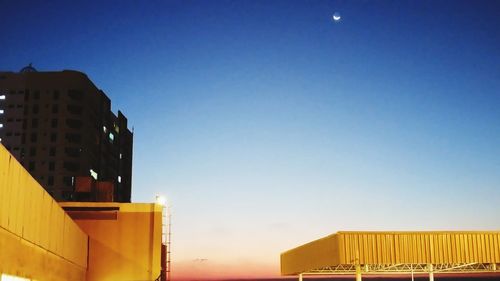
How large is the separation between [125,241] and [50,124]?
3414 inches

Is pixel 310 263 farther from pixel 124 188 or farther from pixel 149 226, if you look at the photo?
pixel 124 188

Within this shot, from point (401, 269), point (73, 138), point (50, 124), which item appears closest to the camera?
point (401, 269)

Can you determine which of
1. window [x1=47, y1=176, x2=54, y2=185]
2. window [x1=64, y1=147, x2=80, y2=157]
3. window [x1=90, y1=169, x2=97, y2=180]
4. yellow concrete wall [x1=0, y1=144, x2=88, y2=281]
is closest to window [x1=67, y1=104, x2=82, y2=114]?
window [x1=64, y1=147, x2=80, y2=157]

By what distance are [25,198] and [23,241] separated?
48.2 inches

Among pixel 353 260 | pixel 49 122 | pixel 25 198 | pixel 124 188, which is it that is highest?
pixel 49 122

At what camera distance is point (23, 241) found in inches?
632

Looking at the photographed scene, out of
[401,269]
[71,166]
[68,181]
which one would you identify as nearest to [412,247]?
[401,269]

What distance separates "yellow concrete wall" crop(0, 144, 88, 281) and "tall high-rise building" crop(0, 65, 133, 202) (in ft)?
295

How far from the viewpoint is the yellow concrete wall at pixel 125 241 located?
3095cm

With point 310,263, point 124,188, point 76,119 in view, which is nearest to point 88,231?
point 310,263

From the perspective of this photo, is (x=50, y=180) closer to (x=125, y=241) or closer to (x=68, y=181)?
(x=68, y=181)

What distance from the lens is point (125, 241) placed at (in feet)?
104

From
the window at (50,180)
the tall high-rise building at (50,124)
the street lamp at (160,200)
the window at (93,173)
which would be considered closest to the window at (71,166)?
the tall high-rise building at (50,124)

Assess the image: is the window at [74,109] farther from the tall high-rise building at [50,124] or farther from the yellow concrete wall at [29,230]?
the yellow concrete wall at [29,230]
